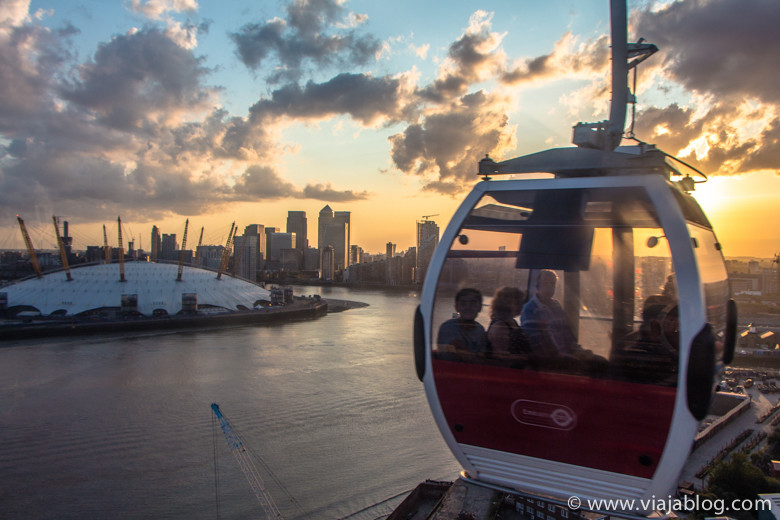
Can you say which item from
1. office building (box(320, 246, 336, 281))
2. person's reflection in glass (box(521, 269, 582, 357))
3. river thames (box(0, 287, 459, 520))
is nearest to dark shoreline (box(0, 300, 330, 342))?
river thames (box(0, 287, 459, 520))

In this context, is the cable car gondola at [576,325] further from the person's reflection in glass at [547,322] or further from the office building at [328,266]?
the office building at [328,266]

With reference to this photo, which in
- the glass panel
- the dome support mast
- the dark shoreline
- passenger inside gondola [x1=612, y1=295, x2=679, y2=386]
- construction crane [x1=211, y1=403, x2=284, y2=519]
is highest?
the dome support mast

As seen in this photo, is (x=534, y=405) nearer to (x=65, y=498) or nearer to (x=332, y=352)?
(x=65, y=498)

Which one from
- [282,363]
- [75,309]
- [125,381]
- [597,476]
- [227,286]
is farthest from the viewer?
[227,286]

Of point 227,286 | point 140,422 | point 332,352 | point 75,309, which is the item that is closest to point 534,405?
point 140,422

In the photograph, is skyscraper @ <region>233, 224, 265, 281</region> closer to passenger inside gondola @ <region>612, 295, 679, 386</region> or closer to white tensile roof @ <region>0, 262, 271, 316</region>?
white tensile roof @ <region>0, 262, 271, 316</region>

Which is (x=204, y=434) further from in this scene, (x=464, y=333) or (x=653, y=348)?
(x=653, y=348)
